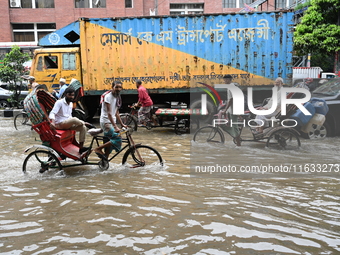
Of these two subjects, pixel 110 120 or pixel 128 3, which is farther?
pixel 128 3

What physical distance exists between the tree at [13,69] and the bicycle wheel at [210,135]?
11890mm

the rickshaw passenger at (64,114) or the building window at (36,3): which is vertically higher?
the building window at (36,3)

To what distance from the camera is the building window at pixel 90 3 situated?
94.8 feet

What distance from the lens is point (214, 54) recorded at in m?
11.1

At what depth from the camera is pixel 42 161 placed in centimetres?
557

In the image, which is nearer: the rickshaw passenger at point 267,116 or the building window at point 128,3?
the rickshaw passenger at point 267,116

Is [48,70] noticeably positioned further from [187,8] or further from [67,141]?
[187,8]

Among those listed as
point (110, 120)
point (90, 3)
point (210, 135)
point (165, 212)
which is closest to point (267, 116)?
point (210, 135)


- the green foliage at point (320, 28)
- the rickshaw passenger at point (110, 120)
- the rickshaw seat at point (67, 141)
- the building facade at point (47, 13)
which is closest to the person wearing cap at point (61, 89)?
the rickshaw seat at point (67, 141)

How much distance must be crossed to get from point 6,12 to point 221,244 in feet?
99.3

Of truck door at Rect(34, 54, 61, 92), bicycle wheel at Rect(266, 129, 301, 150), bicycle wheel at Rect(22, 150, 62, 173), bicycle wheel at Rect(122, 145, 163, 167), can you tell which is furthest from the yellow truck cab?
bicycle wheel at Rect(266, 129, 301, 150)

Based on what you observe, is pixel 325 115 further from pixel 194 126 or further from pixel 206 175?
pixel 206 175

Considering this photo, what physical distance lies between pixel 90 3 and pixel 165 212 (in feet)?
93.1

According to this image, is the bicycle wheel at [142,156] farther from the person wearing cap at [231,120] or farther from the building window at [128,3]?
the building window at [128,3]
